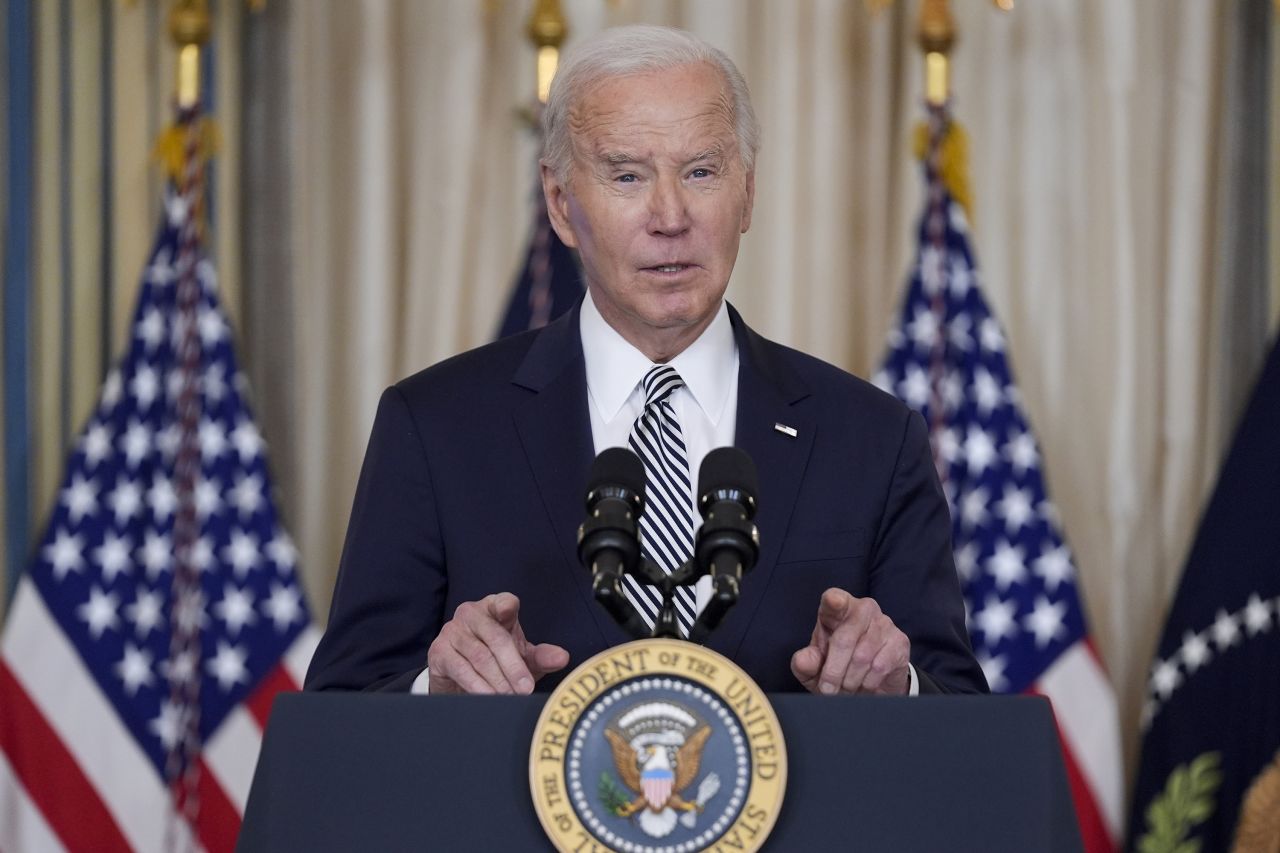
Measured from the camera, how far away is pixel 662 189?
89.7 inches

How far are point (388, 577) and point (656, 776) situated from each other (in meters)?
0.84

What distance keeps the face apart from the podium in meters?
0.88

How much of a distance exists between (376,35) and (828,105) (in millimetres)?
1357

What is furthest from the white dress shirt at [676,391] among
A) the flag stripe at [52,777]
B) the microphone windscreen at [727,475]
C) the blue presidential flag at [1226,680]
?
the flag stripe at [52,777]

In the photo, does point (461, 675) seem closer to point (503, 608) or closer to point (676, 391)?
point (503, 608)

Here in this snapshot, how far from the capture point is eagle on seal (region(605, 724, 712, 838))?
4.82 feet

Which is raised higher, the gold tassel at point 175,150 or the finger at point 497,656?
the finger at point 497,656

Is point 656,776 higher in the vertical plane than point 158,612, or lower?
higher

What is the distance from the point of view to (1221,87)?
4.92m

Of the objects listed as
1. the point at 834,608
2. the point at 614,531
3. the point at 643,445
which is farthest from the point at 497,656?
the point at 643,445

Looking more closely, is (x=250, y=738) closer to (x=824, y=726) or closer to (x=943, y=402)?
(x=943, y=402)

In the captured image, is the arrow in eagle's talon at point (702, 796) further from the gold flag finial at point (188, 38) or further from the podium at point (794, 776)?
the gold flag finial at point (188, 38)

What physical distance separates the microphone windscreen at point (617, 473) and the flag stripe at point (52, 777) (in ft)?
10.7

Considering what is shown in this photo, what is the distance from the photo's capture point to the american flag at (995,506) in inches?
178
